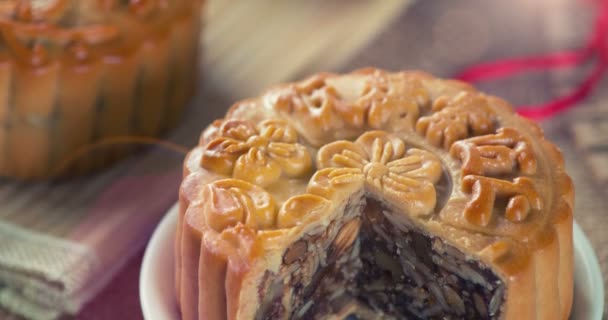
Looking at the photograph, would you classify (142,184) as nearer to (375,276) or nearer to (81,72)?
(81,72)

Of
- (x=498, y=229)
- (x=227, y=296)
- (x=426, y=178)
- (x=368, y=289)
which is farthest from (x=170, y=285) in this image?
(x=498, y=229)

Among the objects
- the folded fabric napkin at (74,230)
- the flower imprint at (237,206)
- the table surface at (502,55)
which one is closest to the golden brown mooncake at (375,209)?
the flower imprint at (237,206)

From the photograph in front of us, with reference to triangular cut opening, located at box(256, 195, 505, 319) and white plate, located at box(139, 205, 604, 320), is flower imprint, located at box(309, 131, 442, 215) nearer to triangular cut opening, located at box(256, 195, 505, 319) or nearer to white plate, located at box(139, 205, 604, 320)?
triangular cut opening, located at box(256, 195, 505, 319)

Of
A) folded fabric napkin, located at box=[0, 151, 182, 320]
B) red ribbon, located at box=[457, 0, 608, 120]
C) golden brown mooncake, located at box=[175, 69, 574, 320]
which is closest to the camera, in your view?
golden brown mooncake, located at box=[175, 69, 574, 320]

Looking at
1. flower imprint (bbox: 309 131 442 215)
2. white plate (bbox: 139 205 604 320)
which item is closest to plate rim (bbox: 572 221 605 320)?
white plate (bbox: 139 205 604 320)

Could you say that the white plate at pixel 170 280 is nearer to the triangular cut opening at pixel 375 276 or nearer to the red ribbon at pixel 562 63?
the triangular cut opening at pixel 375 276

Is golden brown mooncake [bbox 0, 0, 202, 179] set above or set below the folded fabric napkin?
above
